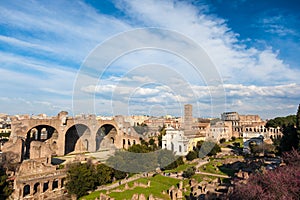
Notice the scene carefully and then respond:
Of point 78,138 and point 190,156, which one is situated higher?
point 78,138

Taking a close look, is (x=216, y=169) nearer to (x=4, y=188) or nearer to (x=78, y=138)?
(x=4, y=188)

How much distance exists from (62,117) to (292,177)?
3606cm

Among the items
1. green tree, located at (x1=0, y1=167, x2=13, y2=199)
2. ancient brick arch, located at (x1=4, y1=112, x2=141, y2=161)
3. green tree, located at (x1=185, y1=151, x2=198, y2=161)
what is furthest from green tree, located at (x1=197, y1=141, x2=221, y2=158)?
green tree, located at (x1=0, y1=167, x2=13, y2=199)

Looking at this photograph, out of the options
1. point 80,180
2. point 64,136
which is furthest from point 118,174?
point 64,136

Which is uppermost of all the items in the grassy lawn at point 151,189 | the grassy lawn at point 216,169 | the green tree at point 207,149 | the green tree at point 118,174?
the green tree at point 207,149

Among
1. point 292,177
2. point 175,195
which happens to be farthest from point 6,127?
point 292,177

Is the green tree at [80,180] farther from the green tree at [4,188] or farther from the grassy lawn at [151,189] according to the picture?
the green tree at [4,188]

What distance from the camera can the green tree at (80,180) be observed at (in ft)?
68.8

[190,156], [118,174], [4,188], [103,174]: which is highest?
[103,174]

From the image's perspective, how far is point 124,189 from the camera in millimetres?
21906

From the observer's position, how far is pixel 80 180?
2114 centimetres

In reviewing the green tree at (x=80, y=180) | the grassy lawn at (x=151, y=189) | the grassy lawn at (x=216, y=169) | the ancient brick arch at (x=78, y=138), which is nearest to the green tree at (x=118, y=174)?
the grassy lawn at (x=151, y=189)

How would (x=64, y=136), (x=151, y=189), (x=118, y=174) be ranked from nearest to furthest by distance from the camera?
(x=151, y=189) < (x=118, y=174) < (x=64, y=136)

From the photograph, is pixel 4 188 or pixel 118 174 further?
pixel 118 174
